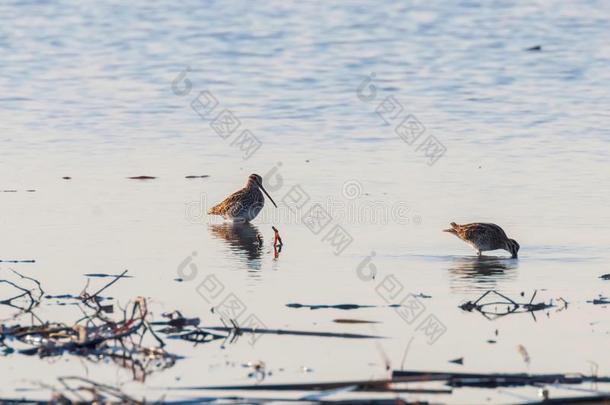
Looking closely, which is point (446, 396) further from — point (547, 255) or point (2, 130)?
point (2, 130)

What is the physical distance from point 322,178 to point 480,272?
454 cm

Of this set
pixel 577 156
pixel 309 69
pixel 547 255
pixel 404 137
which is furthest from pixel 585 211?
pixel 309 69

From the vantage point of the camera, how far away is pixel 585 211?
1427 cm

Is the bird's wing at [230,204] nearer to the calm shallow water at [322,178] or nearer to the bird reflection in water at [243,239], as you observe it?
the bird reflection in water at [243,239]

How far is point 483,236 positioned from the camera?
12.9 meters

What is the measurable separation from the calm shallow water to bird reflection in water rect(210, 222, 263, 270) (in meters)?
0.05

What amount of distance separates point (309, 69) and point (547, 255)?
597 inches

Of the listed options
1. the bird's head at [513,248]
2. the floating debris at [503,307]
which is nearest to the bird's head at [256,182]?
the bird's head at [513,248]

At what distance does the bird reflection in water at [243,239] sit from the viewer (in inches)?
487

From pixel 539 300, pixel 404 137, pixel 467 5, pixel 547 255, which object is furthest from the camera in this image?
pixel 467 5

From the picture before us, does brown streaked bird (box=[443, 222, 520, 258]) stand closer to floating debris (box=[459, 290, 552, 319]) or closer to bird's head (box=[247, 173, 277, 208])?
floating debris (box=[459, 290, 552, 319])

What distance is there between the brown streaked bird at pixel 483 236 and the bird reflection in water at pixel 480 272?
12cm

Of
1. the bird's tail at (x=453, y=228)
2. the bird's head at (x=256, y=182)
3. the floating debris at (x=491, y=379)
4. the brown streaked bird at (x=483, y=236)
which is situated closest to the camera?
the floating debris at (x=491, y=379)

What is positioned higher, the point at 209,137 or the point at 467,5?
the point at 467,5
